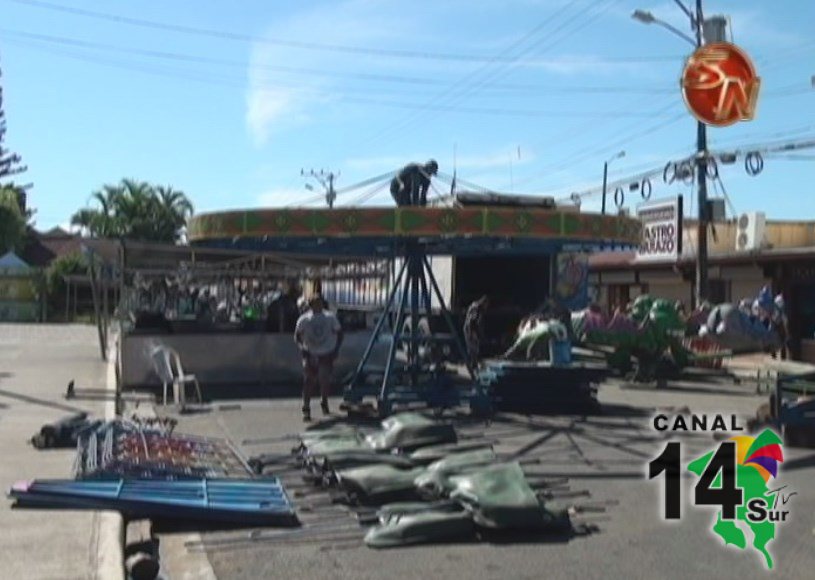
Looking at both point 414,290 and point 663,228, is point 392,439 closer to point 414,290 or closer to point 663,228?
point 414,290

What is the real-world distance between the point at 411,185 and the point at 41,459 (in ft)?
22.8

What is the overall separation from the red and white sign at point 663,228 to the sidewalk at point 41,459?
15247 mm

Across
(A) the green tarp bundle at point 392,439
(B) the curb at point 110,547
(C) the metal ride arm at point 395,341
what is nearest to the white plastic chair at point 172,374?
(C) the metal ride arm at point 395,341

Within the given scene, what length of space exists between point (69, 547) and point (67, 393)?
1087cm

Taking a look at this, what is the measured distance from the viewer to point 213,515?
8.55m

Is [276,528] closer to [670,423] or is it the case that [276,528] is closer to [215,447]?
[215,447]

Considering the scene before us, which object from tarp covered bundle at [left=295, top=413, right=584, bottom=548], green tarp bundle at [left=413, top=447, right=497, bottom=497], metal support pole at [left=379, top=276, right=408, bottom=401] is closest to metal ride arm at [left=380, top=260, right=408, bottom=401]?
metal support pole at [left=379, top=276, right=408, bottom=401]

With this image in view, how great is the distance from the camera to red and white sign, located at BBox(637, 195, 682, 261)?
30109 mm

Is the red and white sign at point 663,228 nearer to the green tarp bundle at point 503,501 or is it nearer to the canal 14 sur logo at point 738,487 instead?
the canal 14 sur logo at point 738,487

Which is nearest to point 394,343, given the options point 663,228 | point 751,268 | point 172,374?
point 172,374

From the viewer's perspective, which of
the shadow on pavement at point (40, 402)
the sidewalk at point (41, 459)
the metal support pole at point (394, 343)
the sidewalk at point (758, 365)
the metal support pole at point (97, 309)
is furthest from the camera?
the metal support pole at point (97, 309)

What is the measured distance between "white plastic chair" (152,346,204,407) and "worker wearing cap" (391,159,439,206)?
4.36 metres

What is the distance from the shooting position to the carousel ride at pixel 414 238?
1452cm

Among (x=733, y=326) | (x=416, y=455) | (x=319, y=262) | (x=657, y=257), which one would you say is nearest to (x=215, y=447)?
(x=416, y=455)
